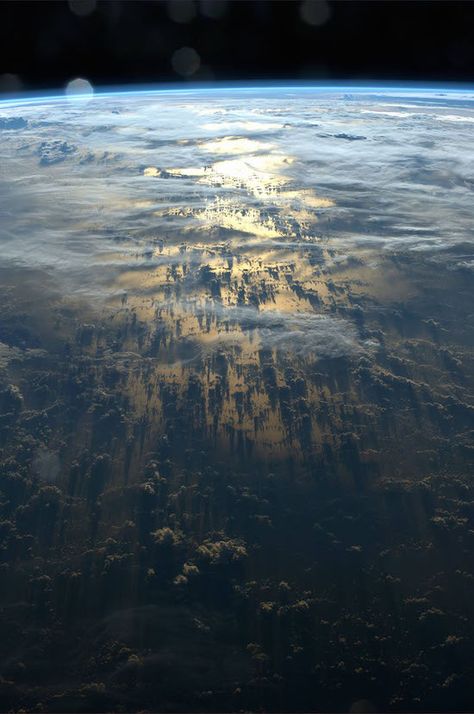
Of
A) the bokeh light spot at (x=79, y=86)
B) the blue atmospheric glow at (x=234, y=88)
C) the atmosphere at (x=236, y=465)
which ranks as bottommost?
the atmosphere at (x=236, y=465)

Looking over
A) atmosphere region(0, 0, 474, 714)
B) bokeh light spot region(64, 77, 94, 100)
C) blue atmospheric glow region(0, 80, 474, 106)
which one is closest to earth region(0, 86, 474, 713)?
atmosphere region(0, 0, 474, 714)

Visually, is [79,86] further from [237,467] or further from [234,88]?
[234,88]

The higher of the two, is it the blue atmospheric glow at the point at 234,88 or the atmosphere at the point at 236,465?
the blue atmospheric glow at the point at 234,88

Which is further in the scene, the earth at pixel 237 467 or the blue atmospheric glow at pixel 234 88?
the blue atmospheric glow at pixel 234 88

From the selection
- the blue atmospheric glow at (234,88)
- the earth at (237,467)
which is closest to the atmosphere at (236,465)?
the earth at (237,467)

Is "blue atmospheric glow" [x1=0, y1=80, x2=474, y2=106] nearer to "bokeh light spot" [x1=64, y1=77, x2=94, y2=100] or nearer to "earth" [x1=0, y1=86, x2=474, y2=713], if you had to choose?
"bokeh light spot" [x1=64, y1=77, x2=94, y2=100]

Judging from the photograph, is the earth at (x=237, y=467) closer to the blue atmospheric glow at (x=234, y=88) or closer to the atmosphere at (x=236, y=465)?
the atmosphere at (x=236, y=465)

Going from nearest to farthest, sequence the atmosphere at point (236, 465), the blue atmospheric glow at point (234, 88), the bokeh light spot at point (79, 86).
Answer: the atmosphere at point (236, 465), the bokeh light spot at point (79, 86), the blue atmospheric glow at point (234, 88)

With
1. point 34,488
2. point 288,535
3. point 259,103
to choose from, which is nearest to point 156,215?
point 34,488

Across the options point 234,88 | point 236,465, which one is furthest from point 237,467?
point 234,88
